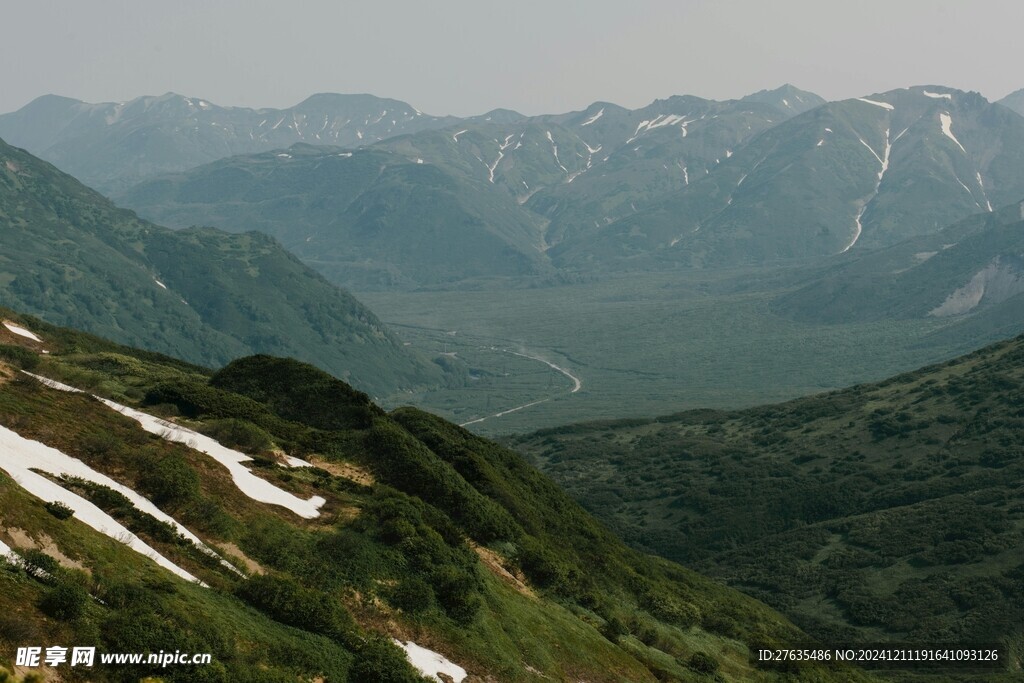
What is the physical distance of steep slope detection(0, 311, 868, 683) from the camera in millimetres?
24609

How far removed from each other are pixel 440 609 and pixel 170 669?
12004 millimetres

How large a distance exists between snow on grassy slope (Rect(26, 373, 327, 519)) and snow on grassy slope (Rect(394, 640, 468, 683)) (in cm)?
782

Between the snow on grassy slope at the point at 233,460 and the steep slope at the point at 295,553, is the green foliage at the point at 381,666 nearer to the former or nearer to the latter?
the steep slope at the point at 295,553

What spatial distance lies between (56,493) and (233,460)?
1163 centimetres

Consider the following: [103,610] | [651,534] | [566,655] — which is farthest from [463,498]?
[651,534]

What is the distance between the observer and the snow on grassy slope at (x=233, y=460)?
122 ft

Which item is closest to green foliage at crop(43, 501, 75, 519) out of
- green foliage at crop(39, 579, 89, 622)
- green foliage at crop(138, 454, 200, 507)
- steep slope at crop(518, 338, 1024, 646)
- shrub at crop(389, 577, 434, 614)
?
green foliage at crop(39, 579, 89, 622)

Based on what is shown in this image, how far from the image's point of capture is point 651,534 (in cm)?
12150

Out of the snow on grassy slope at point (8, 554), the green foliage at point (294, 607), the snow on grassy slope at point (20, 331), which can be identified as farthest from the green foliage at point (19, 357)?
the snow on grassy slope at point (8, 554)

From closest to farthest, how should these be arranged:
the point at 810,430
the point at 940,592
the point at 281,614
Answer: the point at 281,614 < the point at 940,592 < the point at 810,430

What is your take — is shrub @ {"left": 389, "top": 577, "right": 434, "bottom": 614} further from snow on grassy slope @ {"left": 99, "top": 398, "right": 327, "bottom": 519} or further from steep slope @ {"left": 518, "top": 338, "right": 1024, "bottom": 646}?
steep slope @ {"left": 518, "top": 338, "right": 1024, "bottom": 646}

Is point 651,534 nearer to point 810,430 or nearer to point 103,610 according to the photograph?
point 810,430

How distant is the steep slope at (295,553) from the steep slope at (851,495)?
31.8 metres

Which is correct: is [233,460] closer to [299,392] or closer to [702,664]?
[299,392]
